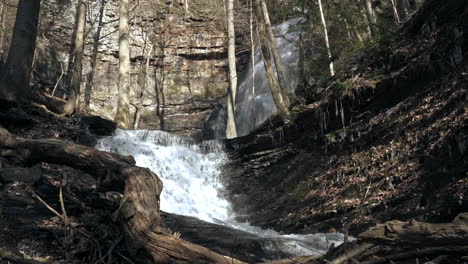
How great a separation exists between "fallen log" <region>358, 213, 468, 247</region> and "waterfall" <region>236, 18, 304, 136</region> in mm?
19411

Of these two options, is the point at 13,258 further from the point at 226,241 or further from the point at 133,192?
the point at 226,241

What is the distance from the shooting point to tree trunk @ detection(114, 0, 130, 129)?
15.8m

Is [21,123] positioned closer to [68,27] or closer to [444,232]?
[444,232]

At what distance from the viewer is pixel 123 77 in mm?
16422

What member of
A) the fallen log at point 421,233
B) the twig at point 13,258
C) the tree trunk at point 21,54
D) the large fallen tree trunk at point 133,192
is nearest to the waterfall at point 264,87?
the tree trunk at point 21,54

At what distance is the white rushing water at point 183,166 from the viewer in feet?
41.6

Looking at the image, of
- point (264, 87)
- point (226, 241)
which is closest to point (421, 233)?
point (226, 241)

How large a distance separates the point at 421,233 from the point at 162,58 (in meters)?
28.5

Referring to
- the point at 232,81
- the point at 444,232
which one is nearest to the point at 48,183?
the point at 444,232

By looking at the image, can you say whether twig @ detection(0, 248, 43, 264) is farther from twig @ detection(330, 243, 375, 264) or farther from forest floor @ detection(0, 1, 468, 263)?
twig @ detection(330, 243, 375, 264)

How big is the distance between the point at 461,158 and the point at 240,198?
7706 mm

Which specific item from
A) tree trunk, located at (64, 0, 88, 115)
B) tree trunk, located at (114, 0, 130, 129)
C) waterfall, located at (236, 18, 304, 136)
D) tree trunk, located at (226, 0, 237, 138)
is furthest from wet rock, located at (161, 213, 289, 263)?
waterfall, located at (236, 18, 304, 136)

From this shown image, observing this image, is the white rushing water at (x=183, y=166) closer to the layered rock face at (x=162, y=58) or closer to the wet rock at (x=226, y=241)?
the wet rock at (x=226, y=241)

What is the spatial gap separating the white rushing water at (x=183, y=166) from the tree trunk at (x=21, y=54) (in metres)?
3.67
